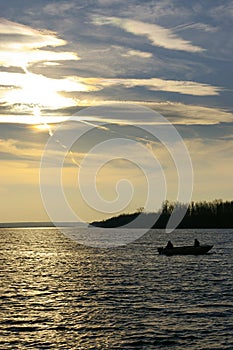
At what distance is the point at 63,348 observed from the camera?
39500 millimetres

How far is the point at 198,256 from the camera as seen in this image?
Answer: 131 metres

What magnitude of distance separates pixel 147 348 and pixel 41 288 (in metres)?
38.2

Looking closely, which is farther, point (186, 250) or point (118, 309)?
point (186, 250)

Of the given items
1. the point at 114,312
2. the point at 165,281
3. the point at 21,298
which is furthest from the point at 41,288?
the point at 114,312

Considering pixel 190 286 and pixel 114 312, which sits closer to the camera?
pixel 114 312

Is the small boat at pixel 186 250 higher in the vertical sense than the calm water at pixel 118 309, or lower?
higher

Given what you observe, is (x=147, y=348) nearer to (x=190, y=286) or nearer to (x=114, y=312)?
(x=114, y=312)

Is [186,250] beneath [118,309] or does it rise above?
above

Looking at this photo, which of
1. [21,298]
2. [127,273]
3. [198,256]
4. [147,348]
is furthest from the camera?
[198,256]

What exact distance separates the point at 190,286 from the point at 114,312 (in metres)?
21.5

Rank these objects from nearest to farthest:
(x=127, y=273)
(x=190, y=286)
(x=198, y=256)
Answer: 1. (x=190, y=286)
2. (x=127, y=273)
3. (x=198, y=256)

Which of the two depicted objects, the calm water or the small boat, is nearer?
the calm water

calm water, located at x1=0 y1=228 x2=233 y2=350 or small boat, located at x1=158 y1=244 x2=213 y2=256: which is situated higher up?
small boat, located at x1=158 y1=244 x2=213 y2=256

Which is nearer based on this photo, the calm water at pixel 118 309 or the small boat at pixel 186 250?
the calm water at pixel 118 309
